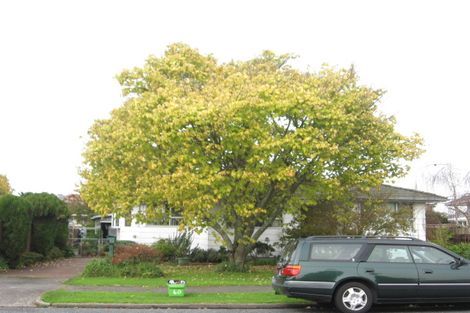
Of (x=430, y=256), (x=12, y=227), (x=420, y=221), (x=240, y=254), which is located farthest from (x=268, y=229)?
(x=430, y=256)

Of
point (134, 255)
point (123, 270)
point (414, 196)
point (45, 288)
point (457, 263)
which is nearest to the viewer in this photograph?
point (457, 263)

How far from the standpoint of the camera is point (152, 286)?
15664 mm

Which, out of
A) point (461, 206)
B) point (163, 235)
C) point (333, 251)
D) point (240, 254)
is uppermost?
point (461, 206)

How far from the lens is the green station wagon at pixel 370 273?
11219 mm

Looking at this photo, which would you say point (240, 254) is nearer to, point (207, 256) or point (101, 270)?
point (101, 270)

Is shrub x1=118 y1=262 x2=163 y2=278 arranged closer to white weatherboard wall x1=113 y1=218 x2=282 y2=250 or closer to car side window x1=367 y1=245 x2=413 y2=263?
white weatherboard wall x1=113 y1=218 x2=282 y2=250

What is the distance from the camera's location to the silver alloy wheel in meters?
11.2

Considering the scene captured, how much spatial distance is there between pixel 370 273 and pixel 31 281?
10691 millimetres

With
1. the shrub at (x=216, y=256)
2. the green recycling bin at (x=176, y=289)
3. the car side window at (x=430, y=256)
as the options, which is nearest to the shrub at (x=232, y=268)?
the shrub at (x=216, y=256)

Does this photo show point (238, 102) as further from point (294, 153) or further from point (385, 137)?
point (385, 137)

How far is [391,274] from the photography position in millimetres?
11320

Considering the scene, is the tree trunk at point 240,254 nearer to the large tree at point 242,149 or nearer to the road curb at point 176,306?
the large tree at point 242,149

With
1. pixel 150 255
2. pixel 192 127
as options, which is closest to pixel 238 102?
pixel 192 127

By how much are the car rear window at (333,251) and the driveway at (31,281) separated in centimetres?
648
